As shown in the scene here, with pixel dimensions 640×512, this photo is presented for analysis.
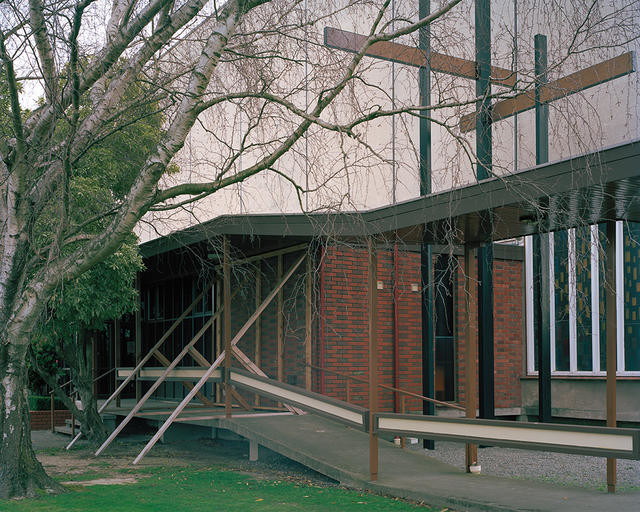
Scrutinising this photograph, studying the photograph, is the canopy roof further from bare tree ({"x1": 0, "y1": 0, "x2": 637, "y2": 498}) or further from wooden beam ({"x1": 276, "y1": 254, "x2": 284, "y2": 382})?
wooden beam ({"x1": 276, "y1": 254, "x2": 284, "y2": 382})

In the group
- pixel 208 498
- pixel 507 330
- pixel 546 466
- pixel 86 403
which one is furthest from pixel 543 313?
pixel 86 403

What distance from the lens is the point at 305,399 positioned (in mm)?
11000

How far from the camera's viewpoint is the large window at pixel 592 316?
47.4ft

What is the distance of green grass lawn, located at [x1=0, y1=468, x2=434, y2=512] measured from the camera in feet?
27.7

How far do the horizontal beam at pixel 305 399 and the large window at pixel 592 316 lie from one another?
5059mm

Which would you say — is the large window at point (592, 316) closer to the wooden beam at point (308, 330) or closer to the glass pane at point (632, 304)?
the glass pane at point (632, 304)

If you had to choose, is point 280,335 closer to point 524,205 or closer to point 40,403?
point 524,205

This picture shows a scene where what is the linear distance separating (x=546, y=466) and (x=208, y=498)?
5056 millimetres

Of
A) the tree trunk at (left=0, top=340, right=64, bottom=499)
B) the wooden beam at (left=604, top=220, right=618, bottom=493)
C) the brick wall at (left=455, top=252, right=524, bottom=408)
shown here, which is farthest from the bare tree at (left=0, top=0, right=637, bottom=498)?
the brick wall at (left=455, top=252, right=524, bottom=408)

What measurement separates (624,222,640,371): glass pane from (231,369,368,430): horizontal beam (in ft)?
19.8

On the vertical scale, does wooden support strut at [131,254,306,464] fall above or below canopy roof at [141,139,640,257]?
below

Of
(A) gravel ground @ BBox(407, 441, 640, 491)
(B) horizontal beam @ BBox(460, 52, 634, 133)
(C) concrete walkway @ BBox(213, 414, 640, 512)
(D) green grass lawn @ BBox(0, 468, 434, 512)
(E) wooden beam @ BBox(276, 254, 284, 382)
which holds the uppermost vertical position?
(B) horizontal beam @ BBox(460, 52, 634, 133)

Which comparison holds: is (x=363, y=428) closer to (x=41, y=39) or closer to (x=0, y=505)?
(x=0, y=505)

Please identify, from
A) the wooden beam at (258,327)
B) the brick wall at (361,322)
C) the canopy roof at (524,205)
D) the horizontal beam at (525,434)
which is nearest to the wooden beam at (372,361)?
the horizontal beam at (525,434)
